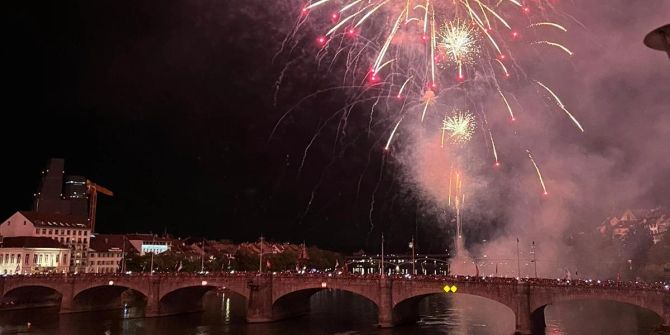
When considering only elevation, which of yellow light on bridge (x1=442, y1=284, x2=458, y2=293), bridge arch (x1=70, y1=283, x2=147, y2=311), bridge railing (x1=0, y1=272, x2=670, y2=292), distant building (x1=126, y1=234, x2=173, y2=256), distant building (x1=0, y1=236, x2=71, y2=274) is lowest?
bridge arch (x1=70, y1=283, x2=147, y2=311)

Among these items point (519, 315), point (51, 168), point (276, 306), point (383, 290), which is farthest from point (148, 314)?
point (51, 168)

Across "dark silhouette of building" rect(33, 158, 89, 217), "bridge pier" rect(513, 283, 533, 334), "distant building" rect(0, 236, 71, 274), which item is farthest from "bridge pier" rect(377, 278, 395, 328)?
"dark silhouette of building" rect(33, 158, 89, 217)

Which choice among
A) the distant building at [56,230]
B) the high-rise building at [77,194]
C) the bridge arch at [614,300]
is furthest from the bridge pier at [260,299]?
the high-rise building at [77,194]

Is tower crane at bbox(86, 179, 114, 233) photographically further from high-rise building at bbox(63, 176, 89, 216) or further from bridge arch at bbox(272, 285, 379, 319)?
bridge arch at bbox(272, 285, 379, 319)

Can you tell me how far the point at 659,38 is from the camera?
53.4 feet

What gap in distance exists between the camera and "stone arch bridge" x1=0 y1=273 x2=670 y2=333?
188ft

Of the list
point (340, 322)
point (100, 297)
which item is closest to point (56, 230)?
point (100, 297)

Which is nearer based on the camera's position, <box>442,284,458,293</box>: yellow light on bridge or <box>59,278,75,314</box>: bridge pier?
<box>442,284,458,293</box>: yellow light on bridge

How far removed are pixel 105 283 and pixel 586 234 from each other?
4675 inches

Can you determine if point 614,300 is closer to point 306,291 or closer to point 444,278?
point 444,278

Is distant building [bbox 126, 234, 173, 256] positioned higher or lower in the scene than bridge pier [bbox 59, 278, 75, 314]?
higher

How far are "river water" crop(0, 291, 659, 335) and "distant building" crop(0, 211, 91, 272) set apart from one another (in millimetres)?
35300

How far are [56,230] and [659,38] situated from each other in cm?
12980

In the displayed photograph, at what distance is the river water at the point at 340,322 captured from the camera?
65000 mm
